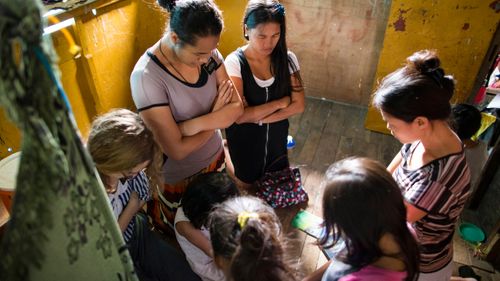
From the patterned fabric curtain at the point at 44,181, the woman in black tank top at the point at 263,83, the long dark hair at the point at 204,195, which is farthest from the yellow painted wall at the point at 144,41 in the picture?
the patterned fabric curtain at the point at 44,181

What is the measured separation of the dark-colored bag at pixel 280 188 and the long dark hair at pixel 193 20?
4.27 ft

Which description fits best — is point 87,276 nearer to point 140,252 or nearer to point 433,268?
point 140,252

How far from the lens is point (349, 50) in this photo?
3.57 metres

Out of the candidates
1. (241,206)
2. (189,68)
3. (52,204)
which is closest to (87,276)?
(52,204)

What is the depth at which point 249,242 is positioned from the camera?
3.18ft

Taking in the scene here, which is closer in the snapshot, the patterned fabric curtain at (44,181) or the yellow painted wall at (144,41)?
the patterned fabric curtain at (44,181)

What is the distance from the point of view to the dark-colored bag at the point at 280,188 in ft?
7.85

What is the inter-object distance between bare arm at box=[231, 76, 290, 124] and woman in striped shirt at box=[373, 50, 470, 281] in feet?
2.33

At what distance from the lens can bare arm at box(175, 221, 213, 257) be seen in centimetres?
150

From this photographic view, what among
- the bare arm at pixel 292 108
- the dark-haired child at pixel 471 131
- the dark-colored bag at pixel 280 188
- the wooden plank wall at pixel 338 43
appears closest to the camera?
the bare arm at pixel 292 108

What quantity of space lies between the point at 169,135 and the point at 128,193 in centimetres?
37

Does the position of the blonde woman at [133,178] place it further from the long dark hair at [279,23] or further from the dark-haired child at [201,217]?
the long dark hair at [279,23]

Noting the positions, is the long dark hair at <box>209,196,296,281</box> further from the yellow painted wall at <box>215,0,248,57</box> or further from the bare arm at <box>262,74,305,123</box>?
the yellow painted wall at <box>215,0,248,57</box>

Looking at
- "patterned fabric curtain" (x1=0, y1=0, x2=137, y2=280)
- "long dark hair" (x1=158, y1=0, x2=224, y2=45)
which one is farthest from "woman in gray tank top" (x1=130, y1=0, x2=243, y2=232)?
"patterned fabric curtain" (x1=0, y1=0, x2=137, y2=280)
